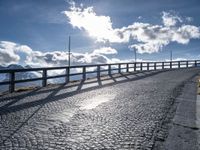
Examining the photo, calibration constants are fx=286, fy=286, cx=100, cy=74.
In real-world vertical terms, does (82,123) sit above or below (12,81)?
below

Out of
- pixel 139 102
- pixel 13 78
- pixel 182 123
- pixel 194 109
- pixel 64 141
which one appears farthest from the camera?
pixel 13 78

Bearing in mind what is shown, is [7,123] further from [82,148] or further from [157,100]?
[157,100]

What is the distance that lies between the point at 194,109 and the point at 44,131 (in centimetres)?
501

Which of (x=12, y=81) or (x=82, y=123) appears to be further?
(x=12, y=81)

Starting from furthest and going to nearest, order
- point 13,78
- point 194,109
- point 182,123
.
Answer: point 13,78 < point 194,109 < point 182,123

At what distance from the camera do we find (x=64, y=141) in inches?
213

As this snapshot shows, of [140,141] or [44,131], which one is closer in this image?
[140,141]

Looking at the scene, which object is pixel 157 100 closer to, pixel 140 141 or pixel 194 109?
pixel 194 109

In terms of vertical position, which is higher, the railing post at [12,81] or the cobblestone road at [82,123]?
the railing post at [12,81]

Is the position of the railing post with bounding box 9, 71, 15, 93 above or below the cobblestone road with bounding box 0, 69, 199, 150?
above

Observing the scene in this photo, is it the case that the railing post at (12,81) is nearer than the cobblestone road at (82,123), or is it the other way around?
the cobblestone road at (82,123)

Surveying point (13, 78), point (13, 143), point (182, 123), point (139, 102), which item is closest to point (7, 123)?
point (13, 143)

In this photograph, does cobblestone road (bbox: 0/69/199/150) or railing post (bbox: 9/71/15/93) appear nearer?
cobblestone road (bbox: 0/69/199/150)

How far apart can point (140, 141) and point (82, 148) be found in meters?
1.18
